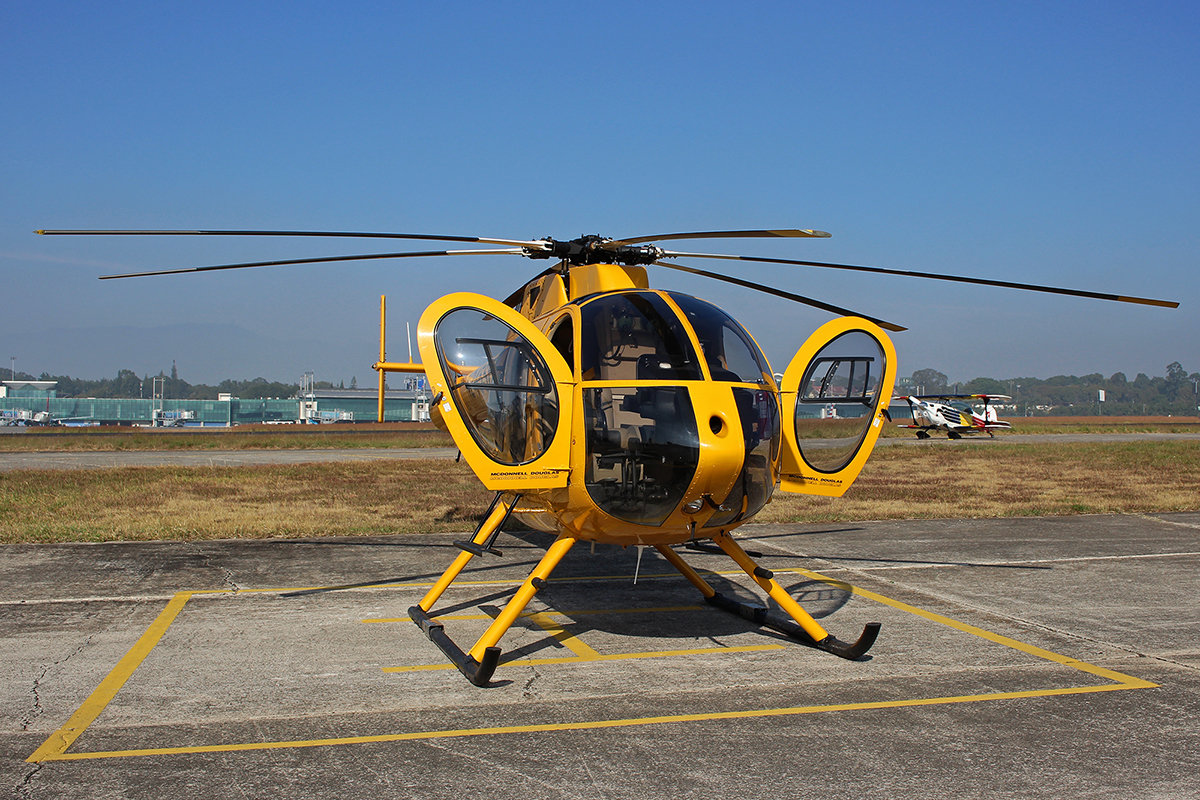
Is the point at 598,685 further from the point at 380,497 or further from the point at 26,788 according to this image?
the point at 380,497

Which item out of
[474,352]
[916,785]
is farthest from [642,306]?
[916,785]

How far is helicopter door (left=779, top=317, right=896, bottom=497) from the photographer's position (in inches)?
277

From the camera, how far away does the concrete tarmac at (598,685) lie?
14.1 feet

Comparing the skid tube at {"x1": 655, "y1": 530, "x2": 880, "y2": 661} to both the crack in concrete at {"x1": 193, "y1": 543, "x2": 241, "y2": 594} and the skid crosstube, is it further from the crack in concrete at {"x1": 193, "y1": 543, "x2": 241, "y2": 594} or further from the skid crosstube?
the crack in concrete at {"x1": 193, "y1": 543, "x2": 241, "y2": 594}

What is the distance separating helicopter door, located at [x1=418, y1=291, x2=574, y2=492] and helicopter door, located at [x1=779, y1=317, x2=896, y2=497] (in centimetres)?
214

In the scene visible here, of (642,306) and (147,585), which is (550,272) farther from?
(147,585)

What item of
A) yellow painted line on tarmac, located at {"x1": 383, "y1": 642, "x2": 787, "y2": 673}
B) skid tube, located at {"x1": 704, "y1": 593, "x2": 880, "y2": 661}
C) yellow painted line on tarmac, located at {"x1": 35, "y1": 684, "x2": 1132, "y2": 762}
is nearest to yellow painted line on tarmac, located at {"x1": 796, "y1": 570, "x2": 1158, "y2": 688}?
yellow painted line on tarmac, located at {"x1": 35, "y1": 684, "x2": 1132, "y2": 762}

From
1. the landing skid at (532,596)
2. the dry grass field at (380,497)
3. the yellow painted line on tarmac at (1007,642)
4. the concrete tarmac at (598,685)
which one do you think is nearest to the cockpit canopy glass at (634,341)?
the landing skid at (532,596)

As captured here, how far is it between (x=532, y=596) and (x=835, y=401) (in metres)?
2.98

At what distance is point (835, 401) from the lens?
23.3ft

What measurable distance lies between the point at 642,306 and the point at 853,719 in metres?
3.17

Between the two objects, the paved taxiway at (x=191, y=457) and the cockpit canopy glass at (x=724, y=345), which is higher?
the cockpit canopy glass at (x=724, y=345)

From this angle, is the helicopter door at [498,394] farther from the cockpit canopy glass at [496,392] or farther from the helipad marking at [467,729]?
the helipad marking at [467,729]

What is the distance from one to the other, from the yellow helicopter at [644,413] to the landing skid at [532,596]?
2 centimetres
